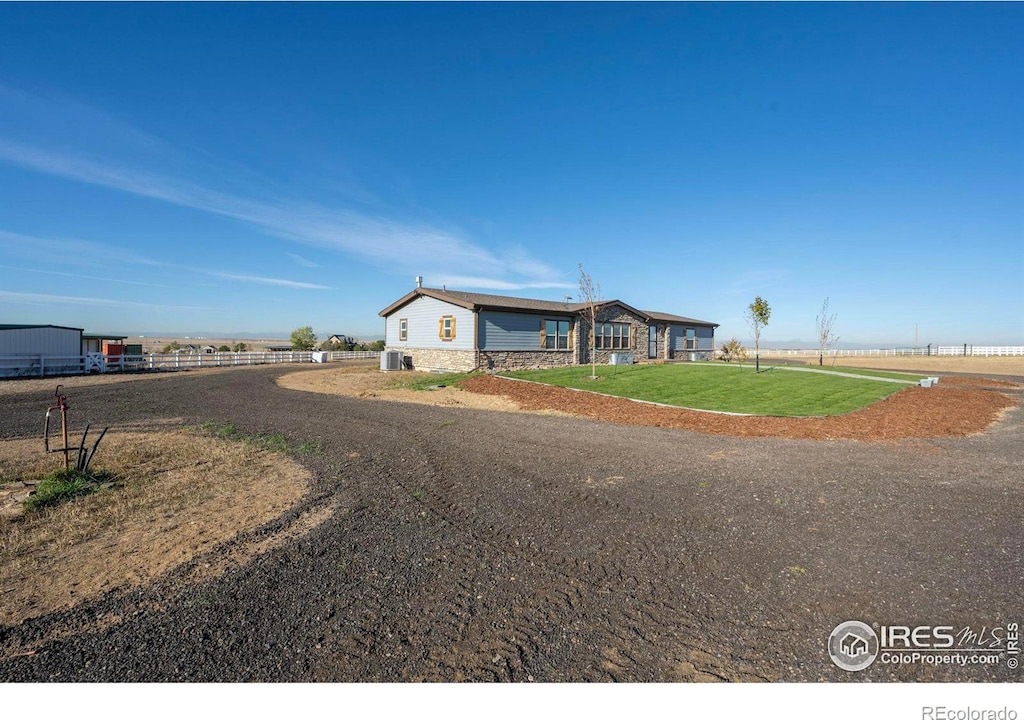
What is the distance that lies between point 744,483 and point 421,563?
4781 mm

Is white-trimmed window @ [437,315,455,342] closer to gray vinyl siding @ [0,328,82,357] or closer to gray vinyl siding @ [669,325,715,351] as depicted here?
gray vinyl siding @ [669,325,715,351]

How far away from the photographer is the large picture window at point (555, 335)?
29.2 m

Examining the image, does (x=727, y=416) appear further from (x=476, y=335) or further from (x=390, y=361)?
(x=390, y=361)

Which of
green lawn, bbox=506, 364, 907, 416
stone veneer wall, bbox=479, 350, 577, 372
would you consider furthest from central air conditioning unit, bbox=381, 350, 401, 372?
green lawn, bbox=506, 364, 907, 416

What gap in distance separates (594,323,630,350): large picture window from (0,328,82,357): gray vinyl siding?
3185 centimetres

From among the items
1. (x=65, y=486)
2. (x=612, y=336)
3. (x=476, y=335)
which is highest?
(x=612, y=336)

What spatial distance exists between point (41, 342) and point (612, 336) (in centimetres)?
3396

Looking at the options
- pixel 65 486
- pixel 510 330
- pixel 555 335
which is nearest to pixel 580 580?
pixel 65 486

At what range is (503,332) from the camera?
2697 cm

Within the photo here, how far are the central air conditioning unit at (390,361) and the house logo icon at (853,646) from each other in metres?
27.0

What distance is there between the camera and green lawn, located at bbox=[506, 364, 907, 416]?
15.0 metres

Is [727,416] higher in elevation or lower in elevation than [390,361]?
lower

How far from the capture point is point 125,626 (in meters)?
3.30

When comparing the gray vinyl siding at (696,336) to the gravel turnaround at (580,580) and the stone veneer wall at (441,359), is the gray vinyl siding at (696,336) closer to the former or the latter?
the stone veneer wall at (441,359)
